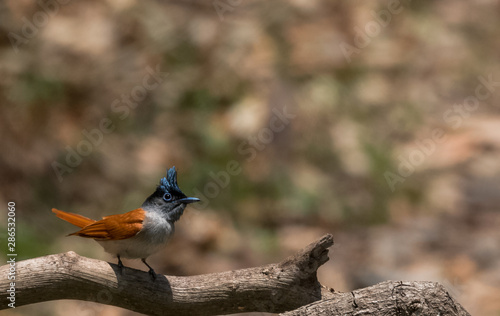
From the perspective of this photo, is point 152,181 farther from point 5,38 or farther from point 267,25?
point 267,25

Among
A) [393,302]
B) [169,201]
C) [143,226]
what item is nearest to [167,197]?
[169,201]

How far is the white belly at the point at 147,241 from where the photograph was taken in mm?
3338

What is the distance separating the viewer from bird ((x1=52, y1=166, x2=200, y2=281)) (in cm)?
333

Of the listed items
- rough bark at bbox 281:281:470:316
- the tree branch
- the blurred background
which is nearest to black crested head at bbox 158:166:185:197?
the tree branch

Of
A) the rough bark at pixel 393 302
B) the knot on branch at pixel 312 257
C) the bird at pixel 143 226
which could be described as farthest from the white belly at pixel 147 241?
the rough bark at pixel 393 302

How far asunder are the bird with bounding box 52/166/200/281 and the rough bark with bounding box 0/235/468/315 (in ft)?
0.53

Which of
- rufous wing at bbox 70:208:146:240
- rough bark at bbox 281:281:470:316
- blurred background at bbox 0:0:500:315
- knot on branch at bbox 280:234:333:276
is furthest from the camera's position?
blurred background at bbox 0:0:500:315

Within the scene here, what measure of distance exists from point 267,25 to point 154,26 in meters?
1.47

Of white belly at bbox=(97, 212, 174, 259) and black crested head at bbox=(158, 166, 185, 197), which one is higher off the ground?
black crested head at bbox=(158, 166, 185, 197)

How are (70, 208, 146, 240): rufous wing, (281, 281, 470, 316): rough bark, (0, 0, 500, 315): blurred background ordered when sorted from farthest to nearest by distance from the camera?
(0, 0, 500, 315): blurred background < (70, 208, 146, 240): rufous wing < (281, 281, 470, 316): rough bark

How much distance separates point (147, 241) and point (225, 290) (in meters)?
0.45

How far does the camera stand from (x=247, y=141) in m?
7.25

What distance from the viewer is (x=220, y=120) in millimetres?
7328

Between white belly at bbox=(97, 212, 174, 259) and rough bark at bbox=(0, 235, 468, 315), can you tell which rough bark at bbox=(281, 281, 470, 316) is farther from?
white belly at bbox=(97, 212, 174, 259)
